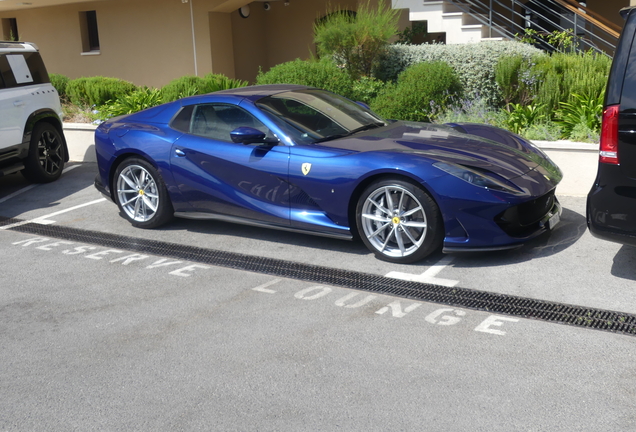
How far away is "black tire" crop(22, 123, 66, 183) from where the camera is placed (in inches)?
378

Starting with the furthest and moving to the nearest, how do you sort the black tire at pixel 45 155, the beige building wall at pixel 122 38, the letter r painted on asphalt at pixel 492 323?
the beige building wall at pixel 122 38 → the black tire at pixel 45 155 → the letter r painted on asphalt at pixel 492 323

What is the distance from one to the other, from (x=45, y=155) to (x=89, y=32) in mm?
11639

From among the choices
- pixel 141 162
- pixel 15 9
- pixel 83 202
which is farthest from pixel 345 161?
pixel 15 9

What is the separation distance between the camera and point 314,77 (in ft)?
35.6

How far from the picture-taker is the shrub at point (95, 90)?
13.6m

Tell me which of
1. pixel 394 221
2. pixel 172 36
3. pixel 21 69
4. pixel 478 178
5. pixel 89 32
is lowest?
pixel 394 221

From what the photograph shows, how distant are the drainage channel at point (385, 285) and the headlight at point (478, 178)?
85cm

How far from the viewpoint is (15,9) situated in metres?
20.5

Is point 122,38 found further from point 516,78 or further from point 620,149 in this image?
point 620,149

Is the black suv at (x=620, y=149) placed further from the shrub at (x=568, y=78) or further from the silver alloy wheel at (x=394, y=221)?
the shrub at (x=568, y=78)

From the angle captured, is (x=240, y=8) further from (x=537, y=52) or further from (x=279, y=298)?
(x=279, y=298)

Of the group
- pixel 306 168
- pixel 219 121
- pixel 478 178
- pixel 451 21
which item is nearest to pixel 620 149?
pixel 478 178

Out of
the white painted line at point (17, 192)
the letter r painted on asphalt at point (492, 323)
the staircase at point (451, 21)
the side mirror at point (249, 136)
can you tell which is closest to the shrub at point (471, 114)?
the staircase at point (451, 21)

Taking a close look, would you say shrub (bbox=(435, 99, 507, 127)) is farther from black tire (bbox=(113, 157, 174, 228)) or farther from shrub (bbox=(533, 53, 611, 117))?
black tire (bbox=(113, 157, 174, 228))
